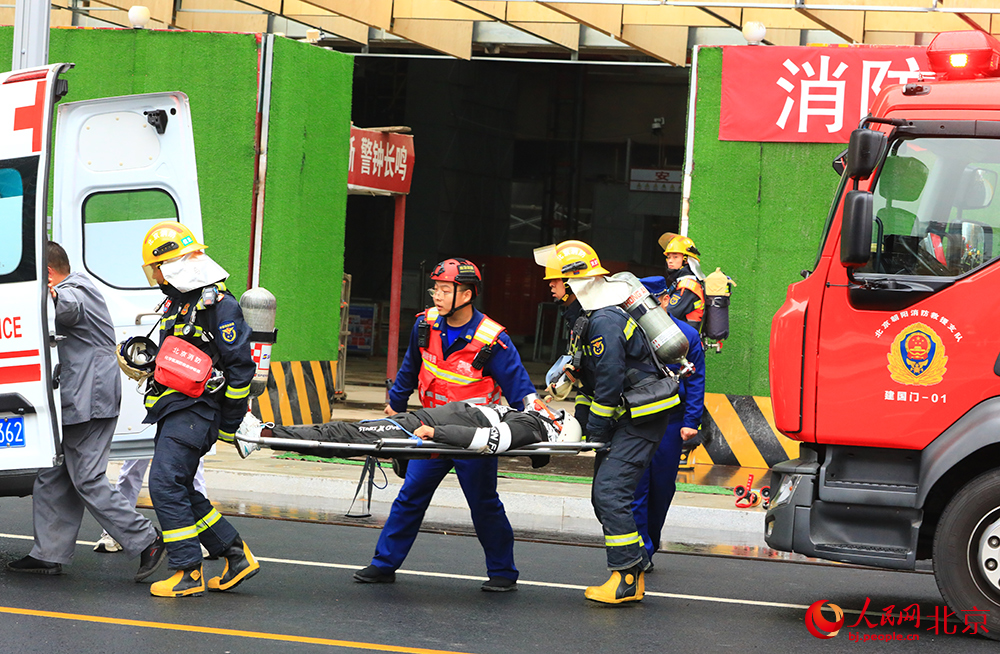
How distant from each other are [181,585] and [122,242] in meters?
2.85

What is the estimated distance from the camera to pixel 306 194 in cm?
1241

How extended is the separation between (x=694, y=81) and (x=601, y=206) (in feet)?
59.4

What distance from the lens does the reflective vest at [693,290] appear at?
1048 centimetres

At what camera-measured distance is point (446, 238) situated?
2875 centimetres

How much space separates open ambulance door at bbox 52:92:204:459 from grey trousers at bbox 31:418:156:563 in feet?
3.21

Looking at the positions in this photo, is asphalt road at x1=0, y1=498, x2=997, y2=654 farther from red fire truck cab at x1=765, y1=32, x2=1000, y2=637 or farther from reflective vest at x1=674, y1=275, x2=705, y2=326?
reflective vest at x1=674, y1=275, x2=705, y2=326

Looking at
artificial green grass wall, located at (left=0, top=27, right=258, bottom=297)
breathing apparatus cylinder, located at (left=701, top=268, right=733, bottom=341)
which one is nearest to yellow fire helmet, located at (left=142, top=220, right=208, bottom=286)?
artificial green grass wall, located at (left=0, top=27, right=258, bottom=297)

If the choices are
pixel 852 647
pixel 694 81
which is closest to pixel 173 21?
pixel 694 81

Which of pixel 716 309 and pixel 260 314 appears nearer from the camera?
pixel 260 314

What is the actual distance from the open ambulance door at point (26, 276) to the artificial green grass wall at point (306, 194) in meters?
5.54

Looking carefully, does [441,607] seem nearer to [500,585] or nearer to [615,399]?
[500,585]

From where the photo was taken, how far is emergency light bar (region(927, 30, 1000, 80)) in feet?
21.4

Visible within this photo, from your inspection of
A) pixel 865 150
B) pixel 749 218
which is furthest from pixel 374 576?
pixel 749 218

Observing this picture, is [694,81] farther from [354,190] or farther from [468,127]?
[468,127]
